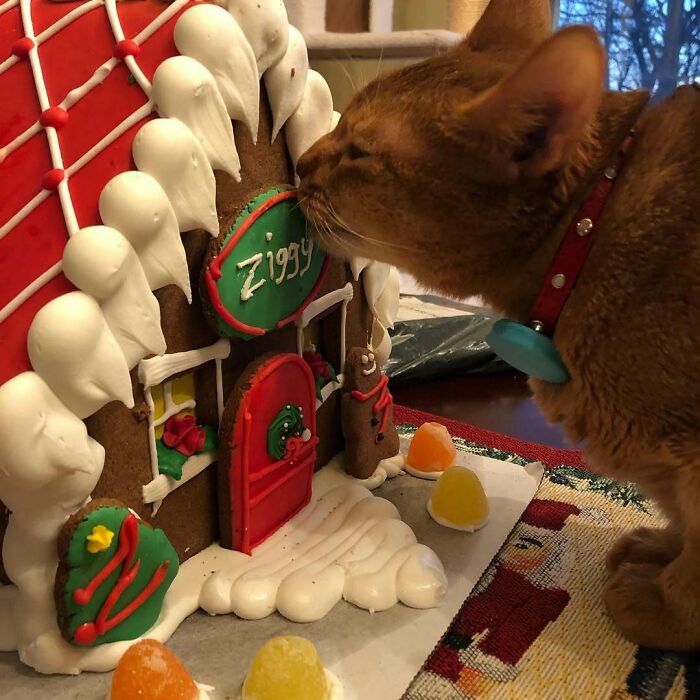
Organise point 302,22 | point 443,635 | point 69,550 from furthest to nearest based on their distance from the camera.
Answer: point 302,22, point 443,635, point 69,550

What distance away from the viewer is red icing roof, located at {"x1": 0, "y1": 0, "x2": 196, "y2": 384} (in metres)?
0.66

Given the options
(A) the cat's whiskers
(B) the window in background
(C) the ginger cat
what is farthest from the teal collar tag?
(B) the window in background

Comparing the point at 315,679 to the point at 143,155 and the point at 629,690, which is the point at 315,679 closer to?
the point at 629,690

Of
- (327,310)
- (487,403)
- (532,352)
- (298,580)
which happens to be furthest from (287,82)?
(487,403)

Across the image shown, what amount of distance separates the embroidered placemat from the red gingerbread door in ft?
0.87

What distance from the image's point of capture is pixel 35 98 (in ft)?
2.36

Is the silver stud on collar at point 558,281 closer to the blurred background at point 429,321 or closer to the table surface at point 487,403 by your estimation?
the blurred background at point 429,321

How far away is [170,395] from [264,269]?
0.18 metres

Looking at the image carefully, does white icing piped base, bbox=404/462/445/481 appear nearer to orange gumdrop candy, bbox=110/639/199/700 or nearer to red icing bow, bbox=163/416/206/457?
red icing bow, bbox=163/416/206/457

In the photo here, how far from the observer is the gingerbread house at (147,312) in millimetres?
653

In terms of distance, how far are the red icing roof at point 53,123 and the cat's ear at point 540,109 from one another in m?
0.33

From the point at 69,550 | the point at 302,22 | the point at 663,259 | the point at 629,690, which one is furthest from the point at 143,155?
the point at 302,22

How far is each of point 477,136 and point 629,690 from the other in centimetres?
59

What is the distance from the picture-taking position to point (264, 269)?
85 cm
